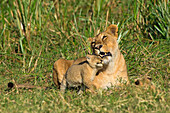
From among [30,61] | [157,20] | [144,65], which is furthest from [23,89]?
[157,20]

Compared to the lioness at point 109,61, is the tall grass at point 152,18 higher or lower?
higher

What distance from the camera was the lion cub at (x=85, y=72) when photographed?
165 inches

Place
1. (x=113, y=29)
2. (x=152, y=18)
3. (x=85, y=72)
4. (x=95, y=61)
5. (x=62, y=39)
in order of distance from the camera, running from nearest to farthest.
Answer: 1. (x=95, y=61)
2. (x=85, y=72)
3. (x=113, y=29)
4. (x=152, y=18)
5. (x=62, y=39)

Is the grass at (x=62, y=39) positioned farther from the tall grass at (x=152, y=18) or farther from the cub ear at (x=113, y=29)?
the cub ear at (x=113, y=29)

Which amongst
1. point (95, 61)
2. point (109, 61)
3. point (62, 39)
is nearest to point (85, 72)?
point (95, 61)

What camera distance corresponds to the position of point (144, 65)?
5.82 metres

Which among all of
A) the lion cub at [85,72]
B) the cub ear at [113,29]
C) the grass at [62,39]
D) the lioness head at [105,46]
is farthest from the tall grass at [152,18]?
the lion cub at [85,72]

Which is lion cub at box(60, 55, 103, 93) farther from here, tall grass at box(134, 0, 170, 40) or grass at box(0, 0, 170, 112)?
tall grass at box(134, 0, 170, 40)

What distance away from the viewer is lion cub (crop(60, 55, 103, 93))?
4.19 metres

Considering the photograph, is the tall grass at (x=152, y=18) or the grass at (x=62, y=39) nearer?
the grass at (x=62, y=39)

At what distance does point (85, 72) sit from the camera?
4.32 meters

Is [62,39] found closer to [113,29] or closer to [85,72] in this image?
[113,29]

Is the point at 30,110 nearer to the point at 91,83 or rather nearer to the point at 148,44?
the point at 91,83

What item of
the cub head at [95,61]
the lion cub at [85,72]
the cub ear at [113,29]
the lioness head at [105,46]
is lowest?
the lion cub at [85,72]
